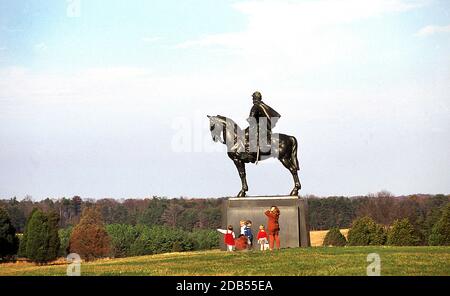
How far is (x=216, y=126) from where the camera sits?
2733 cm

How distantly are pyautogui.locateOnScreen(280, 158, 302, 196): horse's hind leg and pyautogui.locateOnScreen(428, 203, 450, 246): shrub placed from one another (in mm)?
20067

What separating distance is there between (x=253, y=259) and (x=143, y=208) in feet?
322

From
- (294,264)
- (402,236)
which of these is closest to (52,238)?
(402,236)

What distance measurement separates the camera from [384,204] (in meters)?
83.4

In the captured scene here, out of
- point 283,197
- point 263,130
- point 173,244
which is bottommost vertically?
point 173,244

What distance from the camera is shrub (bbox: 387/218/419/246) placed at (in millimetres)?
44438

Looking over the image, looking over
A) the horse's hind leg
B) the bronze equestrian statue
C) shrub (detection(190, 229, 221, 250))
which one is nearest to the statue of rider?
the bronze equestrian statue

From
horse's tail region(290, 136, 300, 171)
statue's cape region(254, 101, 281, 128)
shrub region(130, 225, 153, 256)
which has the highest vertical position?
statue's cape region(254, 101, 281, 128)

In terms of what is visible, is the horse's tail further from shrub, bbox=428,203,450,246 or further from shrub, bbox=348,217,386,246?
shrub, bbox=348,217,386,246
